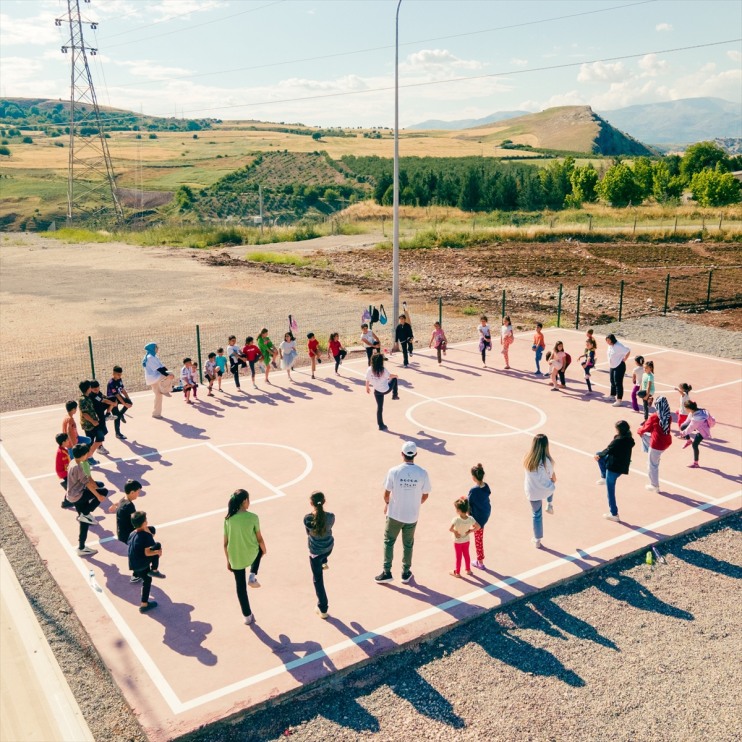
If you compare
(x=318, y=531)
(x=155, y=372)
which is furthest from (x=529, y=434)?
(x=155, y=372)

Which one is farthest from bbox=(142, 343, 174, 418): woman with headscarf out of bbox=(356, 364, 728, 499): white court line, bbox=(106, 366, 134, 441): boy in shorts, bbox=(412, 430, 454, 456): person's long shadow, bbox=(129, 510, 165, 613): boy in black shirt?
bbox=(129, 510, 165, 613): boy in black shirt

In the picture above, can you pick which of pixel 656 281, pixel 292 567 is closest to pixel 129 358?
pixel 292 567

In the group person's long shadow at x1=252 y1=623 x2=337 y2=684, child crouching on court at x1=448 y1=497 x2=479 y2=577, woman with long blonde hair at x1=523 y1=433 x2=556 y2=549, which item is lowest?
person's long shadow at x1=252 y1=623 x2=337 y2=684

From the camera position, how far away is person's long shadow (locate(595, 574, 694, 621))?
951 centimetres

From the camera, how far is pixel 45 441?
16.1 meters

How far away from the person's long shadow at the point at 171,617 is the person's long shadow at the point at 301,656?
70cm

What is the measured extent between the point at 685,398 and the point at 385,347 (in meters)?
12.6

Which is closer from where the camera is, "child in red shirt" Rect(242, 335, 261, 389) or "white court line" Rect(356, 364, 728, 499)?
"white court line" Rect(356, 364, 728, 499)

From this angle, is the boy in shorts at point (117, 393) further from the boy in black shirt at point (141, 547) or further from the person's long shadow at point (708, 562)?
the person's long shadow at point (708, 562)

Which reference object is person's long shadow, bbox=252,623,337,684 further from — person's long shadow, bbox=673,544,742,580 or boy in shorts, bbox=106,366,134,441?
Result: boy in shorts, bbox=106,366,134,441

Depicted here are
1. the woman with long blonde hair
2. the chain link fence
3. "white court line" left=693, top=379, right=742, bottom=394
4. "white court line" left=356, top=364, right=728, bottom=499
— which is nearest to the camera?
the woman with long blonde hair

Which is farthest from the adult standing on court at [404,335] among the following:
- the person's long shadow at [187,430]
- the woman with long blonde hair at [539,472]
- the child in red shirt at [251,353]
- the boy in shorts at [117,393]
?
the woman with long blonde hair at [539,472]

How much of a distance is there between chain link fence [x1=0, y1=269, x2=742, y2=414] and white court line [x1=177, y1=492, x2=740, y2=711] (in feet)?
43.9

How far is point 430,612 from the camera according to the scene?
941 centimetres
